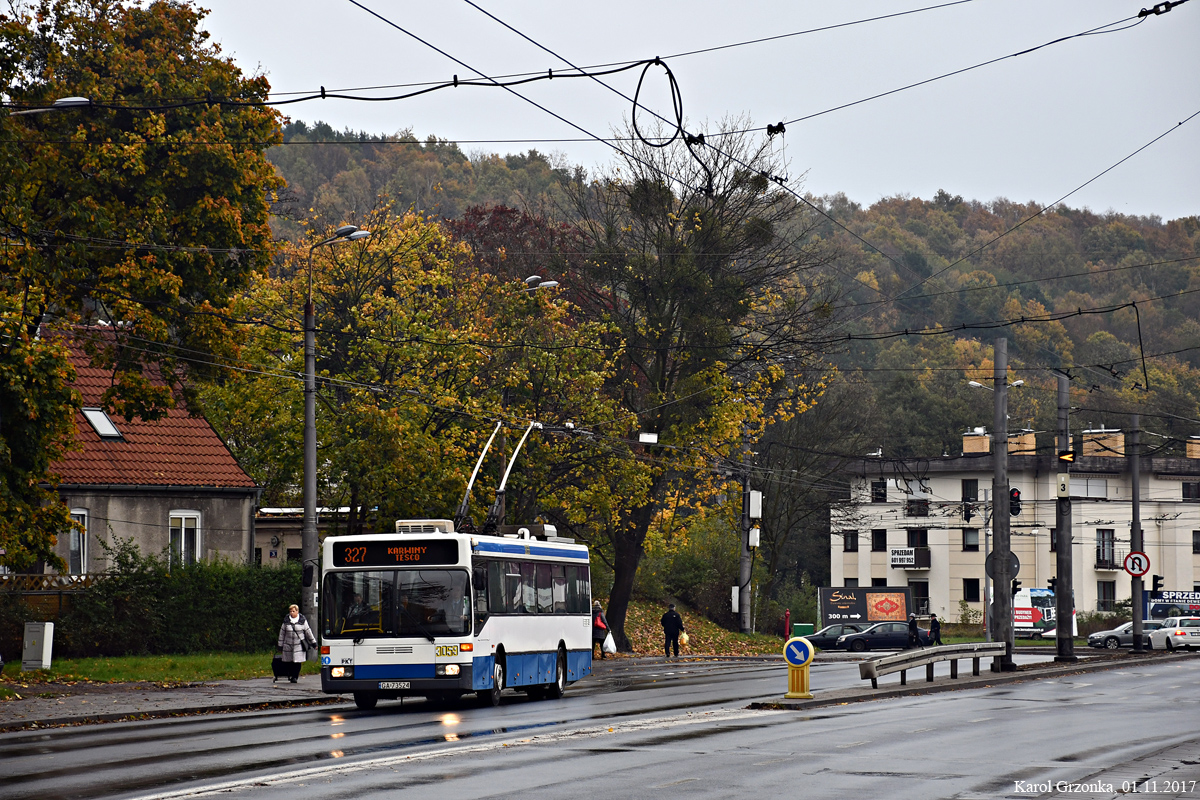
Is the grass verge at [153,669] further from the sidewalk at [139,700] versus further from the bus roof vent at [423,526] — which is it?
the bus roof vent at [423,526]

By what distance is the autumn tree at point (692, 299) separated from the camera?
43.6 meters

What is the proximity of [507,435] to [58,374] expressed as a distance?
17.5 metres

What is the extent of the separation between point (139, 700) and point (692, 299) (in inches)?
934

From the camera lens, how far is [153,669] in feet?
101

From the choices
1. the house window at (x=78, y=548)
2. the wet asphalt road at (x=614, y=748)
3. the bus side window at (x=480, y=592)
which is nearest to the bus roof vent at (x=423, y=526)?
the bus side window at (x=480, y=592)

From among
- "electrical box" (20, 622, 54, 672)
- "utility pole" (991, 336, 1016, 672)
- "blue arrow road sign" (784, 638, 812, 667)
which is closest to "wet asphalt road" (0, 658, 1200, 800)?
"blue arrow road sign" (784, 638, 812, 667)

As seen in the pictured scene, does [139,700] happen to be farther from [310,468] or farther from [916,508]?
[916,508]

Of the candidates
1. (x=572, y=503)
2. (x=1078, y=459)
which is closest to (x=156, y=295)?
(x=572, y=503)

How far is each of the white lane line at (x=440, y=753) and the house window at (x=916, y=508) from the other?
65665mm

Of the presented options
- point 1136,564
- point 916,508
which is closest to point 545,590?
point 1136,564

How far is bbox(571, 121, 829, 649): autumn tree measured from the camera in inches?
1715

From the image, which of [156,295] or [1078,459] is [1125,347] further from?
[156,295]

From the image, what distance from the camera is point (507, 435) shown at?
42.2 meters

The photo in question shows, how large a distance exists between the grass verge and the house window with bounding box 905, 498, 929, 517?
5605 cm
